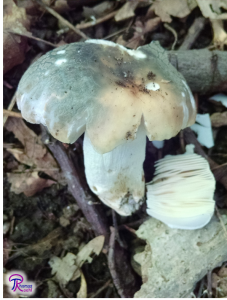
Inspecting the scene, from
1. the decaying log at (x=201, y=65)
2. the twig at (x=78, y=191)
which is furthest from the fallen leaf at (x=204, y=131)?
the twig at (x=78, y=191)

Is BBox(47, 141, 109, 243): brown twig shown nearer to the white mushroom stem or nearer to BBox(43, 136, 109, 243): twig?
BBox(43, 136, 109, 243): twig

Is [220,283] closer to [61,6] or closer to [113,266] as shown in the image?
[113,266]

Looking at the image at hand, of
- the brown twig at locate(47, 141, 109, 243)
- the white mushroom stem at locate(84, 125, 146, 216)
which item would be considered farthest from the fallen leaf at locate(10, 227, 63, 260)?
the white mushroom stem at locate(84, 125, 146, 216)

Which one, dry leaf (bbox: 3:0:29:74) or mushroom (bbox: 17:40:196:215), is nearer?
mushroom (bbox: 17:40:196:215)

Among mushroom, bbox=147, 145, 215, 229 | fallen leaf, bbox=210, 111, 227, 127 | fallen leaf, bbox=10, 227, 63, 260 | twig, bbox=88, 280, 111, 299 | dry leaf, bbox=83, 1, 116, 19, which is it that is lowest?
twig, bbox=88, 280, 111, 299

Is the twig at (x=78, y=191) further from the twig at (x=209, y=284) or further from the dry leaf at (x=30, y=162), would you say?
the twig at (x=209, y=284)

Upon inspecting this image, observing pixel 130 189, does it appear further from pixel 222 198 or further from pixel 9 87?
pixel 9 87
